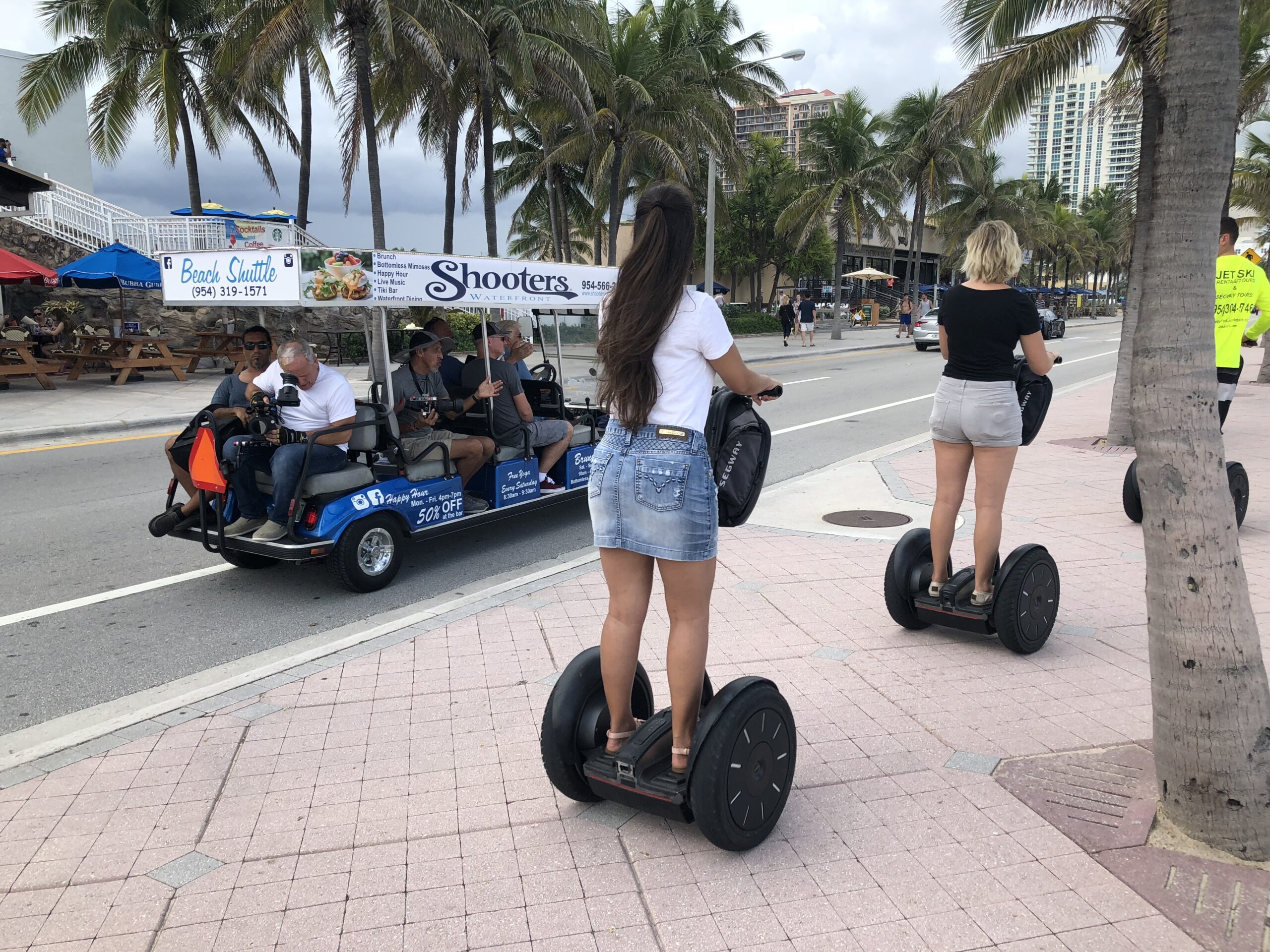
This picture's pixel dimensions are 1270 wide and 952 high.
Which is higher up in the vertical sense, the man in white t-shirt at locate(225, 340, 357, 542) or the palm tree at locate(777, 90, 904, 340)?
the palm tree at locate(777, 90, 904, 340)

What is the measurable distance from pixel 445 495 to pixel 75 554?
287 cm

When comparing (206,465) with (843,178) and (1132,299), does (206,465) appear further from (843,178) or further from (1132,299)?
(843,178)

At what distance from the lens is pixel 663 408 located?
275 centimetres

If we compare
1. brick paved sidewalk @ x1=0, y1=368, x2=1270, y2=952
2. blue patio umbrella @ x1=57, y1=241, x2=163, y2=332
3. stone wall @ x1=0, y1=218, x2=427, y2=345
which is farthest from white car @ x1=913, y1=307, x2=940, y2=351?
brick paved sidewalk @ x1=0, y1=368, x2=1270, y2=952

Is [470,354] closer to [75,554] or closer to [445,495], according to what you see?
[445,495]

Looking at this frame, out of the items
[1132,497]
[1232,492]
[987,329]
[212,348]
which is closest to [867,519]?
[1132,497]

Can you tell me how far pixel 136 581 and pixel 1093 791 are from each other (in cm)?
586

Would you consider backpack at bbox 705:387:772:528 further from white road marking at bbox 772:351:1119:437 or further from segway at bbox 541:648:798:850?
white road marking at bbox 772:351:1119:437

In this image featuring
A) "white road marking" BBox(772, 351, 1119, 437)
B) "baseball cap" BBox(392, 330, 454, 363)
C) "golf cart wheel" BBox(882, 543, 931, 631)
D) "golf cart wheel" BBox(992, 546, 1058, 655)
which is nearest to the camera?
"golf cart wheel" BBox(992, 546, 1058, 655)

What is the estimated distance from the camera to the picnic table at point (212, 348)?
768 inches

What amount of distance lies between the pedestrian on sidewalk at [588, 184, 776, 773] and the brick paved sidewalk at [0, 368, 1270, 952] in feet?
2.52

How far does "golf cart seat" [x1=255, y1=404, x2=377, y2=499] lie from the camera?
5828 millimetres

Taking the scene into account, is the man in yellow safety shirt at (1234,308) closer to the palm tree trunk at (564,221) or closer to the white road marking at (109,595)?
the white road marking at (109,595)

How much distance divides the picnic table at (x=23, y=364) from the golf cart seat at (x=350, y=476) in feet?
44.0
